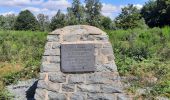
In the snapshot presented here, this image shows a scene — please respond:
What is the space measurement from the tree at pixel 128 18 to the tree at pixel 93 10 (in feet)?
4.34

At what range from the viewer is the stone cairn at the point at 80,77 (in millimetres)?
7145

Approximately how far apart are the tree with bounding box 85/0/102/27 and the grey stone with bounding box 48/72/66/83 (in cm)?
1839

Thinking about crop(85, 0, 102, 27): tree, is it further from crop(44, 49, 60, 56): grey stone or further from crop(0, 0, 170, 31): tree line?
crop(44, 49, 60, 56): grey stone

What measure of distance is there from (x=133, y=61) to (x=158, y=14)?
2968 cm

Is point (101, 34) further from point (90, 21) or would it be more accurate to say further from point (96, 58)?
point (90, 21)

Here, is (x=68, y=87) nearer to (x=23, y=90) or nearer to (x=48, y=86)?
(x=48, y=86)

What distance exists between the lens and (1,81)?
9180mm

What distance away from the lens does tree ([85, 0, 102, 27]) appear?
26062 millimetres

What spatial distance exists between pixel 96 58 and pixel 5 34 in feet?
32.0

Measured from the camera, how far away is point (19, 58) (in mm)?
11773

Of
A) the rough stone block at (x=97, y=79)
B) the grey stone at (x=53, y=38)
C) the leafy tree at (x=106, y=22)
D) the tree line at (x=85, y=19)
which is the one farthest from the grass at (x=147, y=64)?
the leafy tree at (x=106, y=22)

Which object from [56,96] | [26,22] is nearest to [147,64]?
[56,96]

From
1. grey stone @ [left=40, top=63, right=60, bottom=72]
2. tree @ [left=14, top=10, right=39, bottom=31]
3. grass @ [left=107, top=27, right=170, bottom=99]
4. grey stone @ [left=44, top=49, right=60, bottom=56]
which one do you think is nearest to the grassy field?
grass @ [left=107, top=27, right=170, bottom=99]

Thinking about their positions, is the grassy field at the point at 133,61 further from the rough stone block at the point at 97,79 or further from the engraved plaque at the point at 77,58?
the engraved plaque at the point at 77,58
